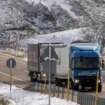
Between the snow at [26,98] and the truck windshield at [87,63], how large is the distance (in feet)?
13.0

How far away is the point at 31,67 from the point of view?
160 feet

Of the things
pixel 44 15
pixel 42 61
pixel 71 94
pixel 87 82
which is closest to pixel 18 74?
pixel 42 61

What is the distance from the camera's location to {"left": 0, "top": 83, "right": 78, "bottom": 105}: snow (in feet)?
103

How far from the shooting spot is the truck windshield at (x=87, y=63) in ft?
130

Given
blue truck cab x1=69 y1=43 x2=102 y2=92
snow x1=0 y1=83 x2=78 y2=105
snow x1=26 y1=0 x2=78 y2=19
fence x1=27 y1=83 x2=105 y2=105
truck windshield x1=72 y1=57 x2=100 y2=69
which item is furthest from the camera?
snow x1=26 y1=0 x2=78 y2=19

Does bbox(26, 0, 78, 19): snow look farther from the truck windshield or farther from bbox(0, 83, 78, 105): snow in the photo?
bbox(0, 83, 78, 105): snow

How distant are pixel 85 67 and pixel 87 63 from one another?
11.6 inches

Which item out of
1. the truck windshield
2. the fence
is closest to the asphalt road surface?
the truck windshield

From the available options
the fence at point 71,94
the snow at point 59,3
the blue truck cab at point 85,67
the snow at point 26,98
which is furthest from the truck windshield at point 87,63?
the snow at point 59,3

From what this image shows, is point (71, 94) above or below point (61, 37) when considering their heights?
below

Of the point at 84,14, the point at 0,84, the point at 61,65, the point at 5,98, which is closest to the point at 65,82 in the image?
the point at 61,65

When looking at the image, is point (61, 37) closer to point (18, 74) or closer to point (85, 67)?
point (18, 74)

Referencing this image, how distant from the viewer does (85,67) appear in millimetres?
39594

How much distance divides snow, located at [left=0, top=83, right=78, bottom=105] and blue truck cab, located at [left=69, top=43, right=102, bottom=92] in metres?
3.60
